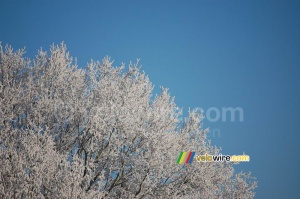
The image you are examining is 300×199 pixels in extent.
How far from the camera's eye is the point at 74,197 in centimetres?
1252

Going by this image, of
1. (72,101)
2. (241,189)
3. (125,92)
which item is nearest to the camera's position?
(72,101)

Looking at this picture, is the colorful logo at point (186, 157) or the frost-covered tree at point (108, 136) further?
the colorful logo at point (186, 157)

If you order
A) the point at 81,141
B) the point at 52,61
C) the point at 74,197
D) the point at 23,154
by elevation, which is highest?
the point at 52,61

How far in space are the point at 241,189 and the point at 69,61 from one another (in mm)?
22242

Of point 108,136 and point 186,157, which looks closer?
point 108,136

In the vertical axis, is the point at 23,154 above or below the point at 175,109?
below

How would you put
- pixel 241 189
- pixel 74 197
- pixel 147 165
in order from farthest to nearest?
pixel 241 189, pixel 147 165, pixel 74 197

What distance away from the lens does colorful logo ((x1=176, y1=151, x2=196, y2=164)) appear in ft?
61.8

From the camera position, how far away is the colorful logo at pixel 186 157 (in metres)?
18.8

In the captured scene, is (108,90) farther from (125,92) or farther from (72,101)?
(72,101)

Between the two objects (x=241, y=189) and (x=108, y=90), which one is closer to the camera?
(x=108, y=90)

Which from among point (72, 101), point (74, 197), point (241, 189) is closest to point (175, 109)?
point (72, 101)

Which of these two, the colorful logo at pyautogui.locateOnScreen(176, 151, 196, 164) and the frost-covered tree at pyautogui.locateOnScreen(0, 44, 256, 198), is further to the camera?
the colorful logo at pyautogui.locateOnScreen(176, 151, 196, 164)

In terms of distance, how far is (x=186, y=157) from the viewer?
19703 mm
